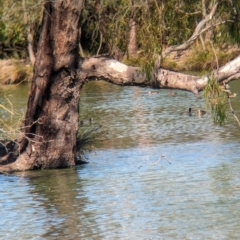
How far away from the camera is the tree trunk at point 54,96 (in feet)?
42.9

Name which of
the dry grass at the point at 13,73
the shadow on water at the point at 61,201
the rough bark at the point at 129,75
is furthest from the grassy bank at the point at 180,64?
the shadow on water at the point at 61,201

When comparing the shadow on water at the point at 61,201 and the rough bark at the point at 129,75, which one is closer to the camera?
the shadow on water at the point at 61,201

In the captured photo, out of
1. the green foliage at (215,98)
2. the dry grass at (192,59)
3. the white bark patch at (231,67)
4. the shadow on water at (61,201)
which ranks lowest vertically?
the shadow on water at (61,201)

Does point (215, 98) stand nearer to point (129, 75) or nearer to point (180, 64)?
point (129, 75)

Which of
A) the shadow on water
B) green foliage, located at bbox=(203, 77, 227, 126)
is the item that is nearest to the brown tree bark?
the shadow on water

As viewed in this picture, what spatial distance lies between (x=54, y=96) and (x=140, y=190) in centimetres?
220

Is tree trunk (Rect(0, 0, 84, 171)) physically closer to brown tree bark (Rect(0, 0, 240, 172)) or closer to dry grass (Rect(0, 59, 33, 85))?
brown tree bark (Rect(0, 0, 240, 172))

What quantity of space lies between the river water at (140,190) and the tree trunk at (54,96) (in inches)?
11.3

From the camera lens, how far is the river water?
9719 millimetres

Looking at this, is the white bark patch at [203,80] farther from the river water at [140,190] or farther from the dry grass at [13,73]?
the dry grass at [13,73]

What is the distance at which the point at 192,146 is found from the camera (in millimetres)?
15188

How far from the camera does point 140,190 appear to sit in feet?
38.4

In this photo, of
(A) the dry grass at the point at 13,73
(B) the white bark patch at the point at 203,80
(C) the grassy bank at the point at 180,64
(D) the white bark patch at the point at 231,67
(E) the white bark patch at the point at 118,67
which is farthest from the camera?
(A) the dry grass at the point at 13,73

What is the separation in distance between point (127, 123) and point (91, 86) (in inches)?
404
